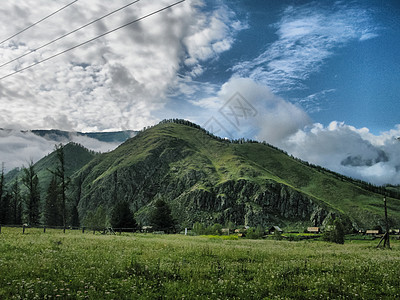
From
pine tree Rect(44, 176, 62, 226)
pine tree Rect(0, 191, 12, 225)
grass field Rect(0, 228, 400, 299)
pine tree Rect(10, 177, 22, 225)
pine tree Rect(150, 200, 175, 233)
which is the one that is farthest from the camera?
pine tree Rect(44, 176, 62, 226)

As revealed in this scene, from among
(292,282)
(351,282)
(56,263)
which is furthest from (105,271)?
(351,282)

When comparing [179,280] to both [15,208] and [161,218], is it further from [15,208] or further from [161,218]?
[15,208]

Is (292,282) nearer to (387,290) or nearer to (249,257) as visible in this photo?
(387,290)

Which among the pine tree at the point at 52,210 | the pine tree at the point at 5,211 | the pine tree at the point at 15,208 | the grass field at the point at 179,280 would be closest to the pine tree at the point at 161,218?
the pine tree at the point at 52,210

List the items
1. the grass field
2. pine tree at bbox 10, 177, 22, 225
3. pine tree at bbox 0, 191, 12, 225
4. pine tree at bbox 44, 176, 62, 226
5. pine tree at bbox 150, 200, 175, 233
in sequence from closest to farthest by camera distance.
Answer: the grass field
pine tree at bbox 150, 200, 175, 233
pine tree at bbox 0, 191, 12, 225
pine tree at bbox 10, 177, 22, 225
pine tree at bbox 44, 176, 62, 226

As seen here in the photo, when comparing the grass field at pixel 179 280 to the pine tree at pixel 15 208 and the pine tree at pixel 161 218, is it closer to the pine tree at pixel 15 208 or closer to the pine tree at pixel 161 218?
the pine tree at pixel 161 218

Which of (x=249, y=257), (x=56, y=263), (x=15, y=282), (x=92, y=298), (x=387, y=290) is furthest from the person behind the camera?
(x=249, y=257)

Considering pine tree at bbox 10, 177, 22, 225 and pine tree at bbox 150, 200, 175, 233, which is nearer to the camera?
pine tree at bbox 150, 200, 175, 233

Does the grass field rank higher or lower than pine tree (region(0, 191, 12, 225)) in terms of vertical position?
higher

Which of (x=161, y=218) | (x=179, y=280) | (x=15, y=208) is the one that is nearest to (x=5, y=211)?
(x=15, y=208)

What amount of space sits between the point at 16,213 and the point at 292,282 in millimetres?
119860

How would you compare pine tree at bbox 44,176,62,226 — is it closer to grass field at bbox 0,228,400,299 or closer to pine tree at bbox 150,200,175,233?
pine tree at bbox 150,200,175,233

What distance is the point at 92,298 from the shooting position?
965cm

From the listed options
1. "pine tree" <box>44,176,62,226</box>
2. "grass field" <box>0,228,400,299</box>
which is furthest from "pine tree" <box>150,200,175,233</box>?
"grass field" <box>0,228,400,299</box>
